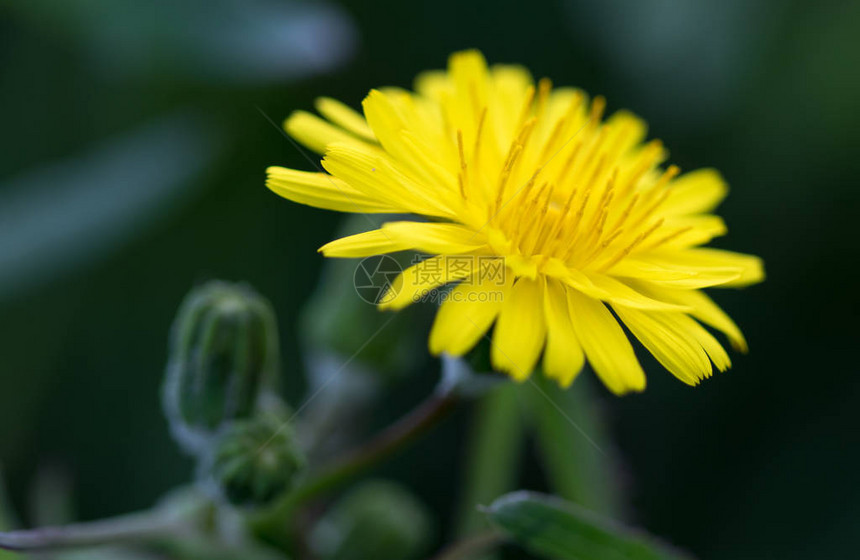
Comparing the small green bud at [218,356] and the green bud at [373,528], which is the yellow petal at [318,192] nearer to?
the small green bud at [218,356]

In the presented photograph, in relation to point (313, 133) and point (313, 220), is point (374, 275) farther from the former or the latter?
point (313, 220)

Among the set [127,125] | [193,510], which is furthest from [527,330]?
[127,125]

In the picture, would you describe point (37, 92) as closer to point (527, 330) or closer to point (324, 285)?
point (324, 285)

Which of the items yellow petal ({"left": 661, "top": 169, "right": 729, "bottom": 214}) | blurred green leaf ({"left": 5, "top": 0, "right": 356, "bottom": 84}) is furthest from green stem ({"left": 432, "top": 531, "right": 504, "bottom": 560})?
blurred green leaf ({"left": 5, "top": 0, "right": 356, "bottom": 84})

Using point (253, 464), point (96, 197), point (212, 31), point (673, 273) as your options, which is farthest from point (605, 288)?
point (96, 197)

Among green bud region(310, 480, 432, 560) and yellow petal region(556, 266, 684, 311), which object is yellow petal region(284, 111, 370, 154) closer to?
yellow petal region(556, 266, 684, 311)

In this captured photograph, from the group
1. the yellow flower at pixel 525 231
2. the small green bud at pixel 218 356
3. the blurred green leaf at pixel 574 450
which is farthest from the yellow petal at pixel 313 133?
the blurred green leaf at pixel 574 450
